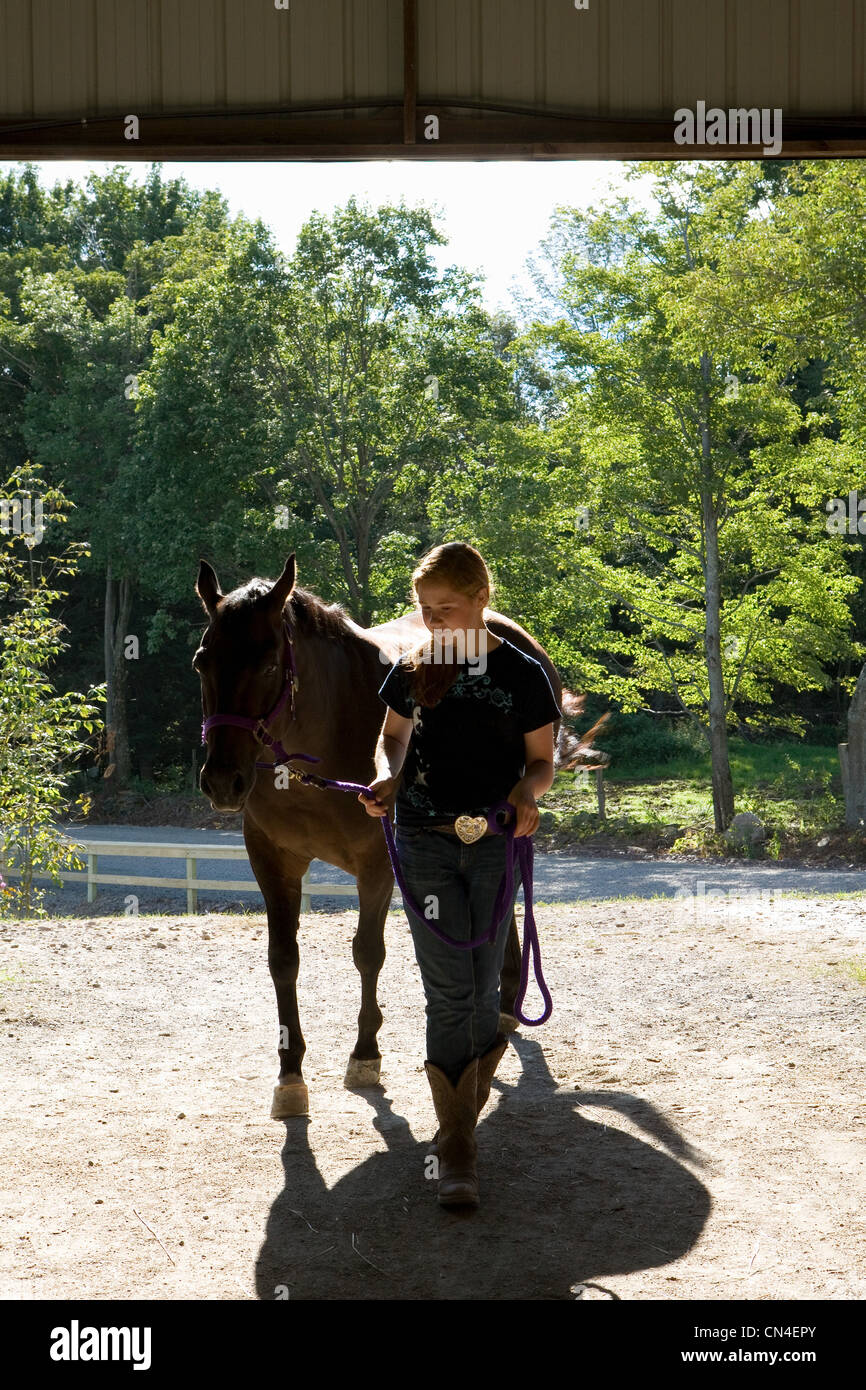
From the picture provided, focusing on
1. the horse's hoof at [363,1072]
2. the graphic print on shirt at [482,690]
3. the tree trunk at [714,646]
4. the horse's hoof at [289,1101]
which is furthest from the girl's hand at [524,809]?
the tree trunk at [714,646]

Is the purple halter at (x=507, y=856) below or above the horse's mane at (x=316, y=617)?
below

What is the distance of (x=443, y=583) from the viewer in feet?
13.0

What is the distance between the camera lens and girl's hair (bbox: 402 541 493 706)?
396 centimetres

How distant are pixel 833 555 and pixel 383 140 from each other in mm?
13002

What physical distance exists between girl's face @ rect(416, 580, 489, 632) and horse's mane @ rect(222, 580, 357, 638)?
2.62ft

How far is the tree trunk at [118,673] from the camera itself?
94.4 ft

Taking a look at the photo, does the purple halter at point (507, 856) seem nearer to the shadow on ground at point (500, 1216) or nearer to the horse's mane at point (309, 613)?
the horse's mane at point (309, 613)

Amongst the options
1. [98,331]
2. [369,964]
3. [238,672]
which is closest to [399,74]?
[238,672]

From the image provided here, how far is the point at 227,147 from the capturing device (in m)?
5.15

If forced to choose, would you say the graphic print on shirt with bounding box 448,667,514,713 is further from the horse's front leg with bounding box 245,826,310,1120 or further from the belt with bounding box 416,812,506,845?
the horse's front leg with bounding box 245,826,310,1120

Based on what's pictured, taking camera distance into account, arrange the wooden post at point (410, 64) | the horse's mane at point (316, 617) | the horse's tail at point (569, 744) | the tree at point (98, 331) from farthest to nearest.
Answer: the tree at point (98, 331), the horse's tail at point (569, 744), the horse's mane at point (316, 617), the wooden post at point (410, 64)

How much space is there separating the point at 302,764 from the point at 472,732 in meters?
1.19

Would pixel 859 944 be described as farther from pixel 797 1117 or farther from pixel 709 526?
pixel 709 526
